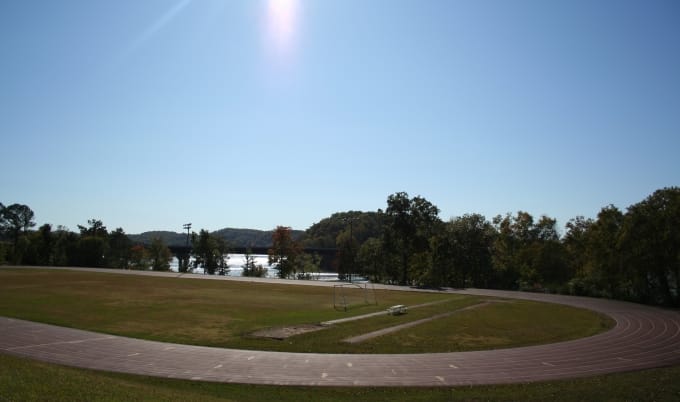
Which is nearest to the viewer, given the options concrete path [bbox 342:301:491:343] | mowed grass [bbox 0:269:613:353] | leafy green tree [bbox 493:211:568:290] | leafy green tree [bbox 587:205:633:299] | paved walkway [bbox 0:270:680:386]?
paved walkway [bbox 0:270:680:386]

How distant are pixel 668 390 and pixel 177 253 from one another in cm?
13055

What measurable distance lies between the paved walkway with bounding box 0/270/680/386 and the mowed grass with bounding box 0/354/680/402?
0.65 metres

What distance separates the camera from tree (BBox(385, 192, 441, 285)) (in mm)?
67125

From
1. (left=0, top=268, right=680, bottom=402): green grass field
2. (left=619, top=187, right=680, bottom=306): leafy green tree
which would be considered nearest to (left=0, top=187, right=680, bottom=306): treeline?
(left=619, top=187, right=680, bottom=306): leafy green tree

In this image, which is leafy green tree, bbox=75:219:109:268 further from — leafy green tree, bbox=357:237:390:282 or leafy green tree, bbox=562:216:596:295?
leafy green tree, bbox=562:216:596:295

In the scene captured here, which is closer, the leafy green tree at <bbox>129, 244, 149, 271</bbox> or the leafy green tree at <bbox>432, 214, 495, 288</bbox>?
the leafy green tree at <bbox>432, 214, 495, 288</bbox>

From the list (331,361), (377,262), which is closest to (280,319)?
(331,361)

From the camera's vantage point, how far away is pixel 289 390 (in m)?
12.4

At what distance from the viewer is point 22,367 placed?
436 inches

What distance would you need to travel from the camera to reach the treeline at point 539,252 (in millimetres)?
37844

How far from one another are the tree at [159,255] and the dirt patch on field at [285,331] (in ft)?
241

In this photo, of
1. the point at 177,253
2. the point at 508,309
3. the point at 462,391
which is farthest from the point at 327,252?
the point at 462,391

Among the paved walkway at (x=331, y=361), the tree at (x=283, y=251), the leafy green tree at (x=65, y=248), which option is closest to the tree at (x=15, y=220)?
the leafy green tree at (x=65, y=248)

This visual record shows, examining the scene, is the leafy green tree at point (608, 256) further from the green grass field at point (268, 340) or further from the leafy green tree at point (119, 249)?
the leafy green tree at point (119, 249)
